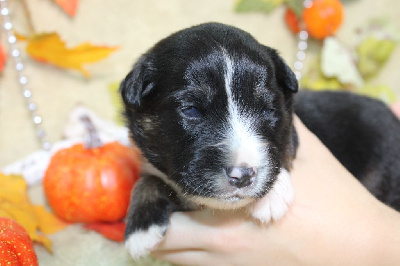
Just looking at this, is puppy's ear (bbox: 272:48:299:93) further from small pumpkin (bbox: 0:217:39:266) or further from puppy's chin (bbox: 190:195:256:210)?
small pumpkin (bbox: 0:217:39:266)

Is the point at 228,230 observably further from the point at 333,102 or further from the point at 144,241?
the point at 333,102

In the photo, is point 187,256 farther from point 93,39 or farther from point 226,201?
point 93,39

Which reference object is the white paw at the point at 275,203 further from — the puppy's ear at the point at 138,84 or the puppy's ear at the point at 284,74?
the puppy's ear at the point at 138,84

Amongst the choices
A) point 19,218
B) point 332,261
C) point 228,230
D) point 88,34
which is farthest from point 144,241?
point 88,34

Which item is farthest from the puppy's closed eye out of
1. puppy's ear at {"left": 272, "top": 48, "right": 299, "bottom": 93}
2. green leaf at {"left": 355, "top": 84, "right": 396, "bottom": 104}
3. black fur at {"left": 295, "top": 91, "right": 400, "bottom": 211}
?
green leaf at {"left": 355, "top": 84, "right": 396, "bottom": 104}

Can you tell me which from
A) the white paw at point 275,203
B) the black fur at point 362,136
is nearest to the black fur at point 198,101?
the white paw at point 275,203

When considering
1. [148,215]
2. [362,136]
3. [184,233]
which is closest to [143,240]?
[148,215]
